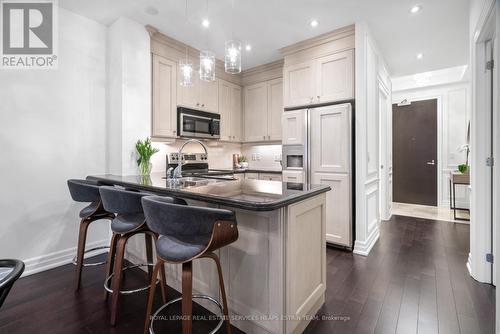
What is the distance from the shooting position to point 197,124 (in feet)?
12.4

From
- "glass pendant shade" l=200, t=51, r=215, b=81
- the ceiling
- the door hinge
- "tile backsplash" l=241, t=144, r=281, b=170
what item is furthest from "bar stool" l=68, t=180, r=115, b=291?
the door hinge

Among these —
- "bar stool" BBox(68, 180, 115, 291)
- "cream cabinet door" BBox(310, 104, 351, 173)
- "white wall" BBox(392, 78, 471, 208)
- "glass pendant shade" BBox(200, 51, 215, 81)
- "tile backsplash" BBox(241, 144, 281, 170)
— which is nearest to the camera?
"bar stool" BBox(68, 180, 115, 291)

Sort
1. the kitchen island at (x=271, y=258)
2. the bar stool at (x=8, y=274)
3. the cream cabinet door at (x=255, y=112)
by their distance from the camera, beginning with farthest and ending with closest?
1. the cream cabinet door at (x=255, y=112)
2. the kitchen island at (x=271, y=258)
3. the bar stool at (x=8, y=274)

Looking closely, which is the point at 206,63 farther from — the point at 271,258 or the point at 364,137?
the point at 364,137

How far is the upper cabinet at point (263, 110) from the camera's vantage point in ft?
13.9

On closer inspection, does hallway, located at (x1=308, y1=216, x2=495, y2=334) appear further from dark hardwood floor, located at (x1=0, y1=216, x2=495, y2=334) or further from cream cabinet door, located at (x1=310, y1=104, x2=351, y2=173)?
cream cabinet door, located at (x1=310, y1=104, x2=351, y2=173)

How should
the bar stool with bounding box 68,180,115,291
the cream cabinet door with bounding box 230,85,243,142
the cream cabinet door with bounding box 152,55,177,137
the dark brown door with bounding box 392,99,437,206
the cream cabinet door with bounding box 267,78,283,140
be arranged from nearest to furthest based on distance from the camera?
the bar stool with bounding box 68,180,115,291 → the cream cabinet door with bounding box 152,55,177,137 → the cream cabinet door with bounding box 267,78,283,140 → the cream cabinet door with bounding box 230,85,243,142 → the dark brown door with bounding box 392,99,437,206

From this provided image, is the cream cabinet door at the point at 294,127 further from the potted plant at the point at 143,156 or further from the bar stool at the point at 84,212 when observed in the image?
the bar stool at the point at 84,212

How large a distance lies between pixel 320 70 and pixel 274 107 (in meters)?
1.17

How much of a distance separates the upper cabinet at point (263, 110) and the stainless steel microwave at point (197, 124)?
0.73 metres

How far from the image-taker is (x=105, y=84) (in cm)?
302

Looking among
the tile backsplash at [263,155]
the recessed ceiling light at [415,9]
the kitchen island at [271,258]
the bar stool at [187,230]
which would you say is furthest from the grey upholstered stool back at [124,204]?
the recessed ceiling light at [415,9]

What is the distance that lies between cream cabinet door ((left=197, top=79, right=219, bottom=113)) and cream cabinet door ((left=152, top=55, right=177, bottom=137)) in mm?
515

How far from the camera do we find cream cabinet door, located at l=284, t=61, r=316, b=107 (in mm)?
3357
